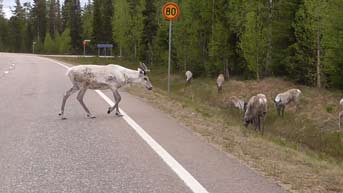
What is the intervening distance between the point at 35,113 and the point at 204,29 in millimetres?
26031

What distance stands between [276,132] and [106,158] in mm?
13123

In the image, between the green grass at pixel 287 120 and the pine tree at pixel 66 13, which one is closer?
the green grass at pixel 287 120

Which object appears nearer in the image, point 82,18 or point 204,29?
point 204,29

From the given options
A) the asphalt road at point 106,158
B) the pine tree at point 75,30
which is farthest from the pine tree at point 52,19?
the asphalt road at point 106,158

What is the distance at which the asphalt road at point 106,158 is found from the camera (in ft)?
20.1

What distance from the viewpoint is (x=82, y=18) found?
11525cm

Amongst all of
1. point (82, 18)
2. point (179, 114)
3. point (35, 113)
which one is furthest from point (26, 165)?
point (82, 18)

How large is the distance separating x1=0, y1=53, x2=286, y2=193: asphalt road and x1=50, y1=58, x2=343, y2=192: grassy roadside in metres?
0.43

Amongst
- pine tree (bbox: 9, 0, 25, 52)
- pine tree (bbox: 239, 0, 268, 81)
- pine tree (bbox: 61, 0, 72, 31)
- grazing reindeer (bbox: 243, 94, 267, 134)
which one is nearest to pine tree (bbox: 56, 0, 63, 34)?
pine tree (bbox: 61, 0, 72, 31)

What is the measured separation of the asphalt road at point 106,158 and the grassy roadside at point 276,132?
1.41 ft

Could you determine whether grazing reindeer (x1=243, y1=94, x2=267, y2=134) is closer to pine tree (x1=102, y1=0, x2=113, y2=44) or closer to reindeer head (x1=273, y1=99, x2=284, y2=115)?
reindeer head (x1=273, y1=99, x2=284, y2=115)

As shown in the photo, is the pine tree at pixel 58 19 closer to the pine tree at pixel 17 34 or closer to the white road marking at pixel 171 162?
the pine tree at pixel 17 34

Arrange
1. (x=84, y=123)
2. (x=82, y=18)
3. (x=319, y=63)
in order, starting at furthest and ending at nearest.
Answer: (x=82, y=18)
(x=319, y=63)
(x=84, y=123)

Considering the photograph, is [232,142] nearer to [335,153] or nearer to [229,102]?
[335,153]
